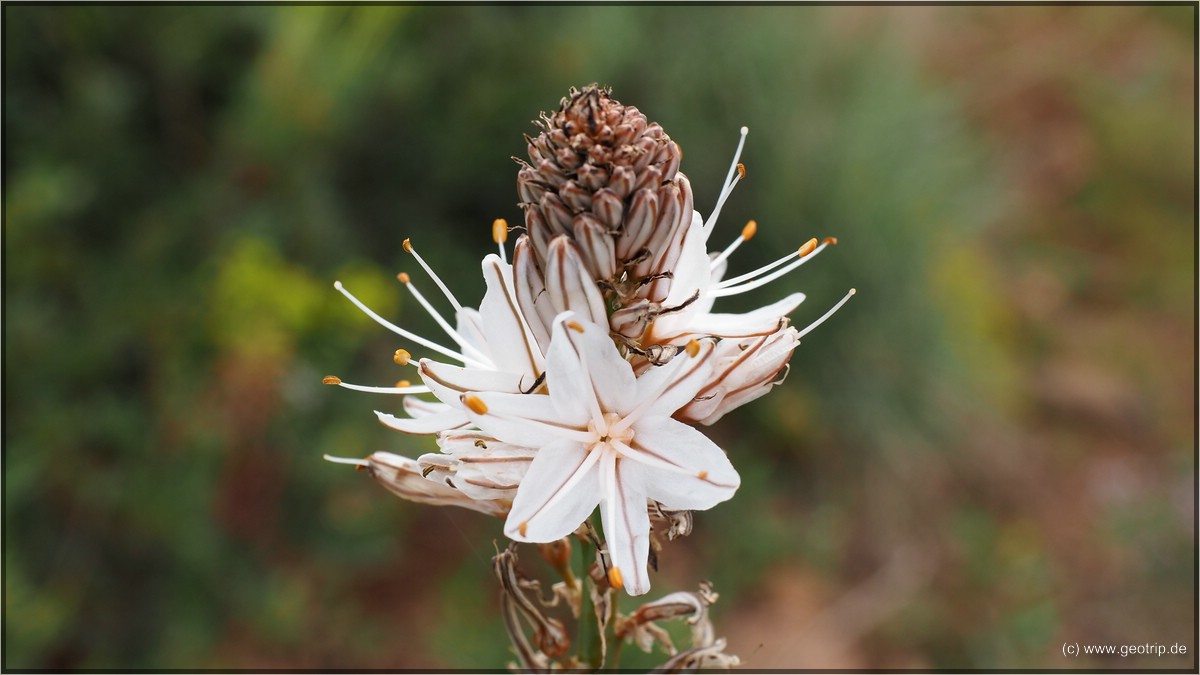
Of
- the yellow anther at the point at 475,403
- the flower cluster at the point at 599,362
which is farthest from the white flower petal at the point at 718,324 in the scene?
the yellow anther at the point at 475,403

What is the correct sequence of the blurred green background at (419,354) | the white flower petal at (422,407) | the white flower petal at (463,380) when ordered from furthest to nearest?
the blurred green background at (419,354), the white flower petal at (422,407), the white flower petal at (463,380)

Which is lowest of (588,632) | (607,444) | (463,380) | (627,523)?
(588,632)

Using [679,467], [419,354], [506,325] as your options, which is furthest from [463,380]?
[419,354]

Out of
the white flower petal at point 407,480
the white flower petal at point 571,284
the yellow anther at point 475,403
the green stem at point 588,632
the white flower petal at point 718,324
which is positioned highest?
the white flower petal at point 571,284

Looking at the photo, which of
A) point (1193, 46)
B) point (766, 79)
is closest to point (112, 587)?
point (766, 79)

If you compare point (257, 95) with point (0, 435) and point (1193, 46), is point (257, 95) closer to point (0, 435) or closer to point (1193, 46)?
point (0, 435)

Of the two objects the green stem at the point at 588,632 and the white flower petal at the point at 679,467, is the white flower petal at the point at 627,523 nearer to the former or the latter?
the white flower petal at the point at 679,467

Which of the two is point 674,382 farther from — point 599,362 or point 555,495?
point 555,495
